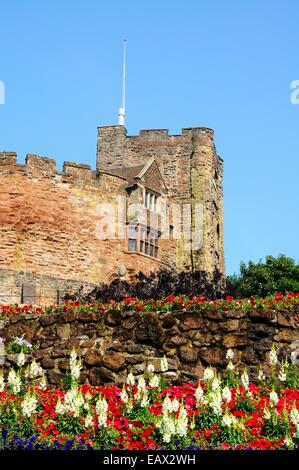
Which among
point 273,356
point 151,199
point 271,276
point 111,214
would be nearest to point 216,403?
point 273,356

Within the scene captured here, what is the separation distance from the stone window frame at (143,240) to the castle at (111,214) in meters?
0.05

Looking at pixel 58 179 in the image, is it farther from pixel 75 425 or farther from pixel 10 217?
pixel 75 425

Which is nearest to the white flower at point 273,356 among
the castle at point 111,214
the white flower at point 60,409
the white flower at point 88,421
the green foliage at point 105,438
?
the green foliage at point 105,438

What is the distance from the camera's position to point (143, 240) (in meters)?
36.0

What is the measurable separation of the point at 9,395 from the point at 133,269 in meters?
21.5

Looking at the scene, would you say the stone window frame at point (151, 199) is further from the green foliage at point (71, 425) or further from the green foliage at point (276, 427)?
the green foliage at point (276, 427)

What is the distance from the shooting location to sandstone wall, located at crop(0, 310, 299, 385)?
16.2 meters

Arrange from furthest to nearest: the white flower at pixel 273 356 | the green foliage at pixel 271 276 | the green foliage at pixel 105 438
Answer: the green foliage at pixel 271 276 → the white flower at pixel 273 356 → the green foliage at pixel 105 438

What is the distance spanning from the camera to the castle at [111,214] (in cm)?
3152

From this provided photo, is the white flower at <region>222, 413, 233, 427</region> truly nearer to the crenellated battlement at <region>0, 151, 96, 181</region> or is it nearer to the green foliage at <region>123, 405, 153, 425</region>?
the green foliage at <region>123, 405, 153, 425</region>

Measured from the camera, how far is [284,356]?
16.2 meters

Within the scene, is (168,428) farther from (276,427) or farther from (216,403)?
(276,427)

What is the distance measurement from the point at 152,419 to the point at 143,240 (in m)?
23.9

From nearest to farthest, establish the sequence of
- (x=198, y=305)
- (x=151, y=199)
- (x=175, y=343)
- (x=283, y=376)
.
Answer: (x=283, y=376) → (x=175, y=343) → (x=198, y=305) → (x=151, y=199)
